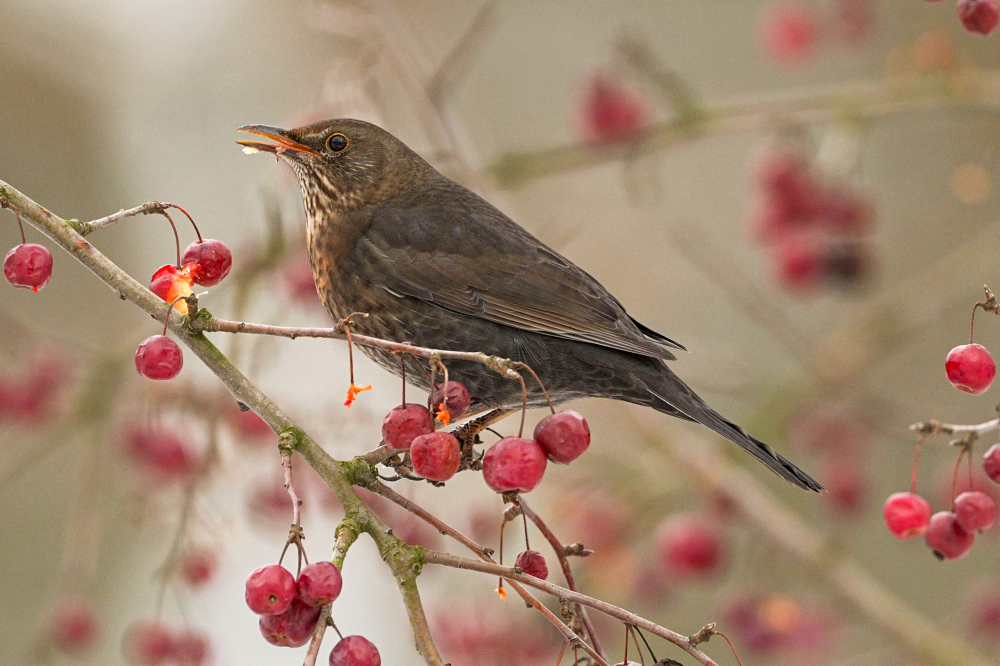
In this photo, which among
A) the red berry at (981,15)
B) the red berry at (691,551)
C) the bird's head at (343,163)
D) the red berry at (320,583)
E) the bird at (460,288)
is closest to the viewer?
the red berry at (320,583)

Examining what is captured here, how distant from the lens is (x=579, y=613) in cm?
198

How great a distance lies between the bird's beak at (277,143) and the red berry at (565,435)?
5.14ft

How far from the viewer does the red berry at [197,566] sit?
9.60 feet

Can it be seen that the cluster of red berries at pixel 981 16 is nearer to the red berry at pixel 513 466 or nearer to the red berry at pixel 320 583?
the red berry at pixel 513 466

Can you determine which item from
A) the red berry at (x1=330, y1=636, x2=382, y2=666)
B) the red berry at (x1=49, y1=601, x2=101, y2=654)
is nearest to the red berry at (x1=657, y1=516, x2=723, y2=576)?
the red berry at (x1=49, y1=601, x2=101, y2=654)

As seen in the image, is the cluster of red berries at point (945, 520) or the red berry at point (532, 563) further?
the cluster of red berries at point (945, 520)

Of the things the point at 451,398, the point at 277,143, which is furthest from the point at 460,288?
the point at 451,398

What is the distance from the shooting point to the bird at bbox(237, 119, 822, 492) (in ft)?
9.80

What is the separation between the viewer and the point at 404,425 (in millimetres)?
2109

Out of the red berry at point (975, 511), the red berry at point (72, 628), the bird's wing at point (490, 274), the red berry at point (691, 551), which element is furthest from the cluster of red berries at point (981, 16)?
the red berry at point (72, 628)

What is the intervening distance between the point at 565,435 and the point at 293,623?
652 millimetres

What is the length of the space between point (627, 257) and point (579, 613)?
14.7ft

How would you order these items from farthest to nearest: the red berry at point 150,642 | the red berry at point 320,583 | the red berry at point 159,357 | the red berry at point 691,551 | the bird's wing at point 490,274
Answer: the red berry at point 691,551
the bird's wing at point 490,274
the red berry at point 150,642
the red berry at point 159,357
the red berry at point 320,583

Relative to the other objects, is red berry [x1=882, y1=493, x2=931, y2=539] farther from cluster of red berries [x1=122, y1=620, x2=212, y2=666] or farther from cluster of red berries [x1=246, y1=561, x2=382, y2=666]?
cluster of red berries [x1=122, y1=620, x2=212, y2=666]
